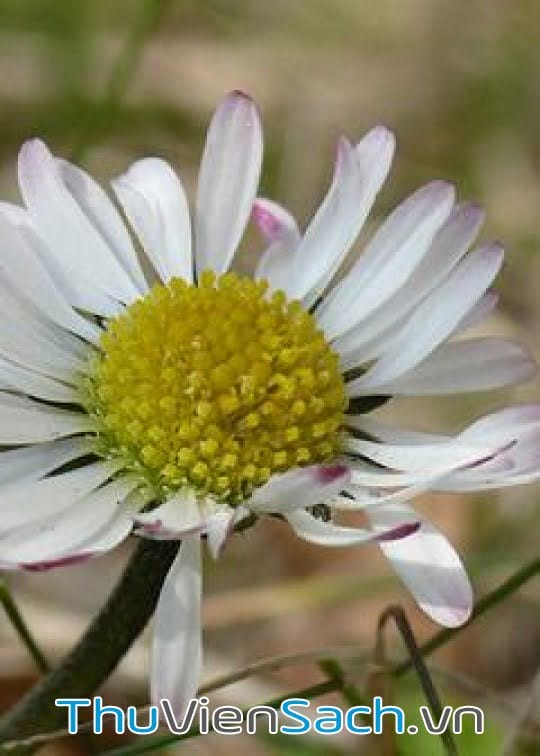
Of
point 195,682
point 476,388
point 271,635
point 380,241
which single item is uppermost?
point 380,241

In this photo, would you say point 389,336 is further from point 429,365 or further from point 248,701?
point 248,701

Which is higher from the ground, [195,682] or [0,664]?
[195,682]

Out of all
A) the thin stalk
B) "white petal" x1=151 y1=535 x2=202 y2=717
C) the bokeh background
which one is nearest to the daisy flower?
"white petal" x1=151 y1=535 x2=202 y2=717

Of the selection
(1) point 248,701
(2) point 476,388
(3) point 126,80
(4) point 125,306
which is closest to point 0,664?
(1) point 248,701

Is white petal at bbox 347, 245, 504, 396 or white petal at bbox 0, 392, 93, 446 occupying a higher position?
white petal at bbox 347, 245, 504, 396

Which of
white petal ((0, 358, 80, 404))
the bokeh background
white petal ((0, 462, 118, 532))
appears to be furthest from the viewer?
the bokeh background

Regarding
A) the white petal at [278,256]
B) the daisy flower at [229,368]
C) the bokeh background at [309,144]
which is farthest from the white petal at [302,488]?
the bokeh background at [309,144]

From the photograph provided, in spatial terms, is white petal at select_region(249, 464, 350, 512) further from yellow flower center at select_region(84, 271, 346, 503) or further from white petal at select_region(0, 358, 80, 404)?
white petal at select_region(0, 358, 80, 404)
